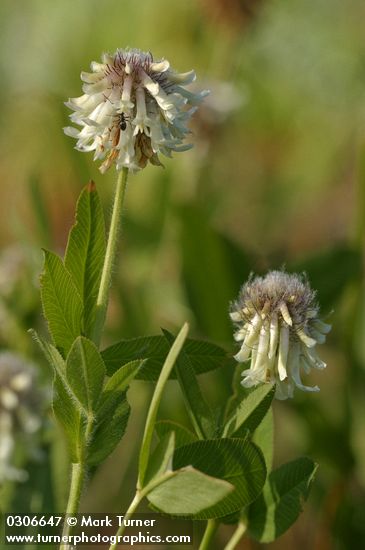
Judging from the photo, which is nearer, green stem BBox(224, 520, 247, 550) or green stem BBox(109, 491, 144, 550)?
green stem BBox(109, 491, 144, 550)

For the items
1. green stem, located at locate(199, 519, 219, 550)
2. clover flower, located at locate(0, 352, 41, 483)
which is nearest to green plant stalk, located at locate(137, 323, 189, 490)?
green stem, located at locate(199, 519, 219, 550)

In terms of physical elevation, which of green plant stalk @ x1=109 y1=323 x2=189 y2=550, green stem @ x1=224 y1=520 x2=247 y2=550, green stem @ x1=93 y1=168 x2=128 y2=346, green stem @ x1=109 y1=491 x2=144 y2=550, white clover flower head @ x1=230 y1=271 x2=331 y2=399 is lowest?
green stem @ x1=224 y1=520 x2=247 y2=550

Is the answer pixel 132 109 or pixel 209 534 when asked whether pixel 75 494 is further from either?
pixel 132 109

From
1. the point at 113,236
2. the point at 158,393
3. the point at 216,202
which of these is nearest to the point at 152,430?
the point at 158,393

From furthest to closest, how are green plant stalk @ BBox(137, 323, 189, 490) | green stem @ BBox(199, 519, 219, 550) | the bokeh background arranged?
the bokeh background
green stem @ BBox(199, 519, 219, 550)
green plant stalk @ BBox(137, 323, 189, 490)

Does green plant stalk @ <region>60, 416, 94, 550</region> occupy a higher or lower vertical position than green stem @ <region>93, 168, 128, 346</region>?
lower

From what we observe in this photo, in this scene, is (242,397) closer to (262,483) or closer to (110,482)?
(262,483)

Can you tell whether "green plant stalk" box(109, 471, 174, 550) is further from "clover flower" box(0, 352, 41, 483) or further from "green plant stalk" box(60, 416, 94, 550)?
"clover flower" box(0, 352, 41, 483)

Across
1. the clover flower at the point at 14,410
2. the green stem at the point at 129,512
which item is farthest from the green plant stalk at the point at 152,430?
the clover flower at the point at 14,410

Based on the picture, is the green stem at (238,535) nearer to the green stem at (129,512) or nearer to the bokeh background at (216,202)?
the green stem at (129,512)
